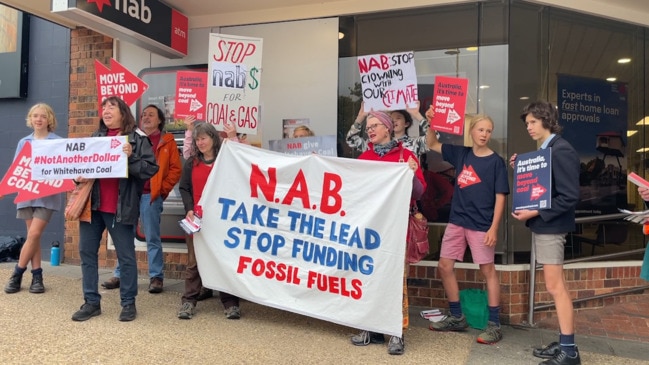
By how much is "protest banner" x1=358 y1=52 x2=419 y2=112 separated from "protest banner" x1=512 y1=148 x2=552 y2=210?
1.32m

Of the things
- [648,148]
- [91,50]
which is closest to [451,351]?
[648,148]

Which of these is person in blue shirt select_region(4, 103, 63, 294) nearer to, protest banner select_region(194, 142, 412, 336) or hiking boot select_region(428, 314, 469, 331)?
protest banner select_region(194, 142, 412, 336)

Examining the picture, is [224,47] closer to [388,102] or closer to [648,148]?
[388,102]

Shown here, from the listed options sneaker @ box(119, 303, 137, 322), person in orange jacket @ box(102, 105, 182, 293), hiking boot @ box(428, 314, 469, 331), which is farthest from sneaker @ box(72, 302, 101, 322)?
hiking boot @ box(428, 314, 469, 331)

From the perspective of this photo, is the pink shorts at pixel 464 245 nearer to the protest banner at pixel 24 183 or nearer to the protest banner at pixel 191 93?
the protest banner at pixel 191 93

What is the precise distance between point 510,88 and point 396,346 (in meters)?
2.96

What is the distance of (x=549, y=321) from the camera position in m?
4.92

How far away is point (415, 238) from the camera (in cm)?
428

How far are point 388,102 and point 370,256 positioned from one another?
5.50 feet

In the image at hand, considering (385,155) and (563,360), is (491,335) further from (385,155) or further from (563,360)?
(385,155)

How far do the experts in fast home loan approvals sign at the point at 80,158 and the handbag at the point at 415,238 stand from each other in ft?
7.98

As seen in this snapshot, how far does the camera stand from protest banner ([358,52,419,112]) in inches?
189

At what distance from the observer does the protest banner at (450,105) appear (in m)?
4.46

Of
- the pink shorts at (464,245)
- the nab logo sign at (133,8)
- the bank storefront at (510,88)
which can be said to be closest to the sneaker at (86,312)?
the bank storefront at (510,88)
